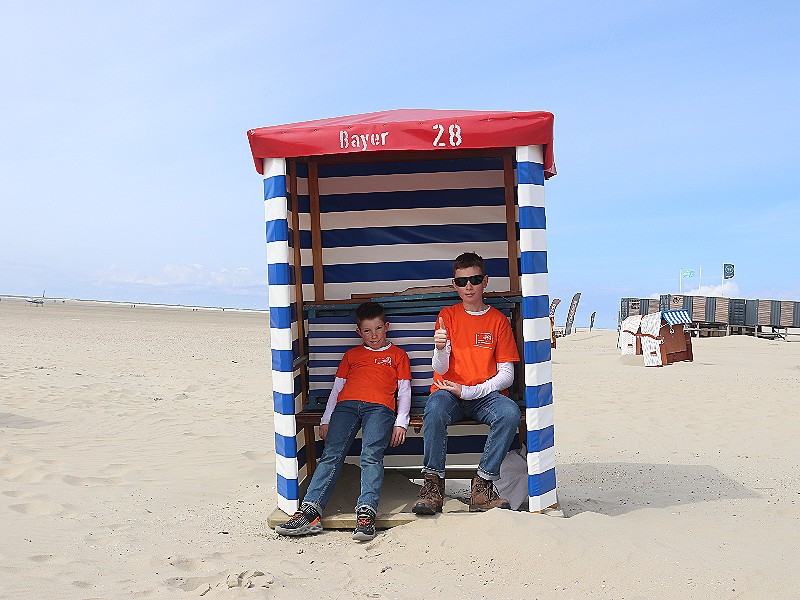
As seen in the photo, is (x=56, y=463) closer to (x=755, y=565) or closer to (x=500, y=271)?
(x=500, y=271)

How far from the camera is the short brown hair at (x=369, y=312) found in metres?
5.40

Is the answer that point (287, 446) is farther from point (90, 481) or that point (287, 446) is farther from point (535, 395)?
point (90, 481)

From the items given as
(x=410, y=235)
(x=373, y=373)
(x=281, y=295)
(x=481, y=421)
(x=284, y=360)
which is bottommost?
(x=481, y=421)

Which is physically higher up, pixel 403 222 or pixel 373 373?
pixel 403 222

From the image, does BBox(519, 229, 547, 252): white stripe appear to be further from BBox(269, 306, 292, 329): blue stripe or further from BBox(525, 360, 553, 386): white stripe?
BBox(269, 306, 292, 329): blue stripe

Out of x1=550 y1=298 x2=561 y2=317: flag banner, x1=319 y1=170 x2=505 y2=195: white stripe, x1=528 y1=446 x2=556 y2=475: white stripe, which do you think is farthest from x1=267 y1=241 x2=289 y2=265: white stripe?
x1=550 y1=298 x2=561 y2=317: flag banner

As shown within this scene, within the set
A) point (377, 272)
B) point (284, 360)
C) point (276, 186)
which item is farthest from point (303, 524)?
point (276, 186)

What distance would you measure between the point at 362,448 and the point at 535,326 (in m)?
1.40

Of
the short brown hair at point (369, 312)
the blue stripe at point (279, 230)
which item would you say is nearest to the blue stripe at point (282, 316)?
the blue stripe at point (279, 230)

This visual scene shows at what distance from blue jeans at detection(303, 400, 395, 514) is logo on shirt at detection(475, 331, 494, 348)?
0.75m

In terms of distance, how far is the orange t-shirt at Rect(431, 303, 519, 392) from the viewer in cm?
512

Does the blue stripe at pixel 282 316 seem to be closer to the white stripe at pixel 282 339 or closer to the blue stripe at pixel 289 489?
the white stripe at pixel 282 339

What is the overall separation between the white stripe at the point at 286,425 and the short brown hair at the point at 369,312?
34.5 inches

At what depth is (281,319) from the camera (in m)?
4.89
